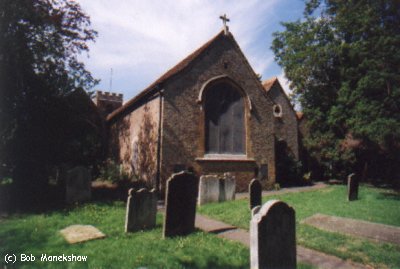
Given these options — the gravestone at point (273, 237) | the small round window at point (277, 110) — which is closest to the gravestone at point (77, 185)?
the gravestone at point (273, 237)

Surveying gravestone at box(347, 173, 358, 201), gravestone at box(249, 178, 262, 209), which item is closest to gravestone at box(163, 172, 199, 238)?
gravestone at box(249, 178, 262, 209)

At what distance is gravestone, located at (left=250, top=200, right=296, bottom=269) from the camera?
4641mm

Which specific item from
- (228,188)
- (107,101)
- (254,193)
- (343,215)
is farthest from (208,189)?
(107,101)

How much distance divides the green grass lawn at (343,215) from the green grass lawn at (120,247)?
212 cm

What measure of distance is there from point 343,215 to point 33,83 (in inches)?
483

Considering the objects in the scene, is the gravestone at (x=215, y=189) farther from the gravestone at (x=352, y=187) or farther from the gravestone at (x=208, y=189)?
the gravestone at (x=352, y=187)

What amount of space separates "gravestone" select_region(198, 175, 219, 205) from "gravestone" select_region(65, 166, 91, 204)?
4.50 m

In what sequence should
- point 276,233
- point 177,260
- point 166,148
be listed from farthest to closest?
1. point 166,148
2. point 177,260
3. point 276,233

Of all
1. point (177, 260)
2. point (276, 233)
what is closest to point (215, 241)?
point (177, 260)

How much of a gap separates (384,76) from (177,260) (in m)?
14.3

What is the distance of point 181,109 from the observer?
1438 cm

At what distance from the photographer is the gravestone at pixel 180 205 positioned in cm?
693

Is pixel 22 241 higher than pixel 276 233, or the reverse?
pixel 276 233

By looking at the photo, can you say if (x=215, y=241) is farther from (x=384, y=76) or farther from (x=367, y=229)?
(x=384, y=76)
